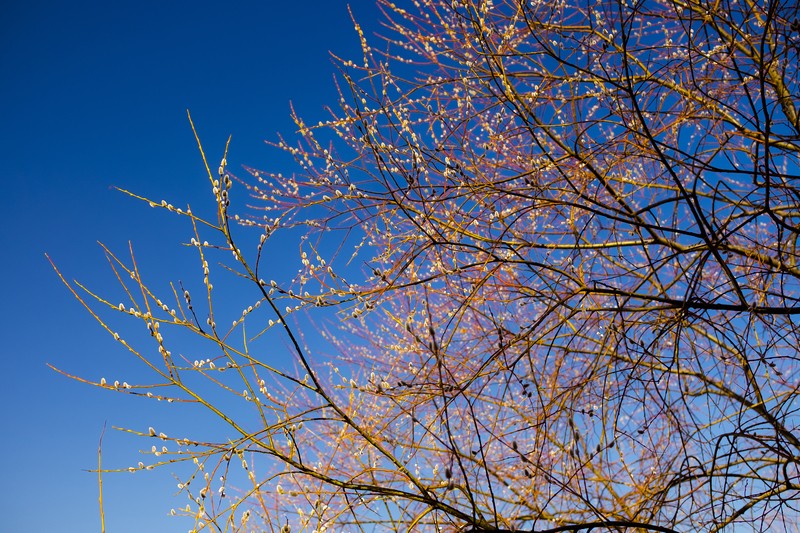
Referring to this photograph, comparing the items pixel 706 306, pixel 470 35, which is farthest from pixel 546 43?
pixel 706 306

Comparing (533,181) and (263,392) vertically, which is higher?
(533,181)

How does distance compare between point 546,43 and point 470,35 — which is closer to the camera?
point 546,43

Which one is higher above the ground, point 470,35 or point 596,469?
point 470,35

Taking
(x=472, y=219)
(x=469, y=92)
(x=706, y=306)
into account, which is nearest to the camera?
(x=706, y=306)

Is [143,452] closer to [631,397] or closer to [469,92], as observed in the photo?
[631,397]

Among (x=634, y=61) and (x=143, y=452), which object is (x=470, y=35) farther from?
(x=143, y=452)

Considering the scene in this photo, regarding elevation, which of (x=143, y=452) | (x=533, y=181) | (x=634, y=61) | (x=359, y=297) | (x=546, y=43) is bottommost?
(x=143, y=452)

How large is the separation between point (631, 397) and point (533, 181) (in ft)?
3.51

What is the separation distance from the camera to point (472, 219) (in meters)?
2.95

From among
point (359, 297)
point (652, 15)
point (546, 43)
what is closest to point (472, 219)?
point (359, 297)

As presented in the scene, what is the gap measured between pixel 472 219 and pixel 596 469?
172 cm

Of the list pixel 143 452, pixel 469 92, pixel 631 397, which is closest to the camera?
pixel 143 452

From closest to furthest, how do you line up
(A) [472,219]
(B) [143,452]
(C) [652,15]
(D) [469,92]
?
(B) [143,452]
(A) [472,219]
(C) [652,15]
(D) [469,92]

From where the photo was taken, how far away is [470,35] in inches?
121
